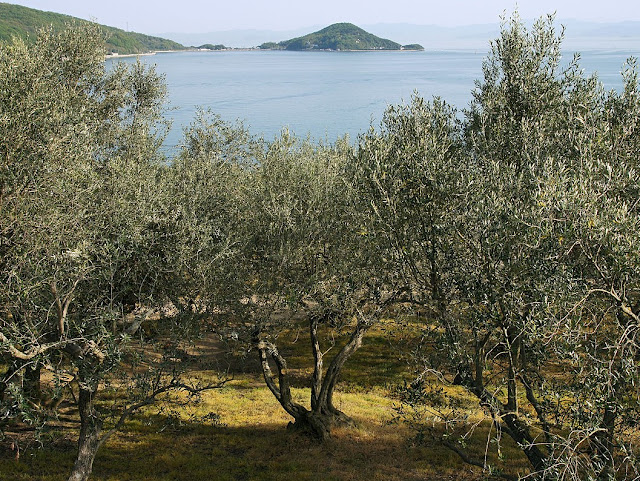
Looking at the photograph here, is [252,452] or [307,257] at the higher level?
[307,257]

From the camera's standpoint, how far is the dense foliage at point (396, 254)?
32.3ft

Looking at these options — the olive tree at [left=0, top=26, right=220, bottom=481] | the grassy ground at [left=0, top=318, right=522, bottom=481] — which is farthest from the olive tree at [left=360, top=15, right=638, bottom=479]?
the olive tree at [left=0, top=26, right=220, bottom=481]

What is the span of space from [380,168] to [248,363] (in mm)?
18200

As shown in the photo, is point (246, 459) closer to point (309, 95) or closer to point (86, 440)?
point (86, 440)

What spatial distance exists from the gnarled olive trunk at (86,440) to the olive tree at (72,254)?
26mm

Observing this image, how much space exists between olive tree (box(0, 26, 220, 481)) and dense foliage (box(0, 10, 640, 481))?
3.0 inches

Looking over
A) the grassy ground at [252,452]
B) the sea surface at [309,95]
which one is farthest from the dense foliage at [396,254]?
the sea surface at [309,95]

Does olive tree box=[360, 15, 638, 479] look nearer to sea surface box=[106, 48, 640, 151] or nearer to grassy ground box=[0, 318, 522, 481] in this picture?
grassy ground box=[0, 318, 522, 481]

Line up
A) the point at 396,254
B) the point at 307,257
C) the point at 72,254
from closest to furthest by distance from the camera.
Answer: the point at 72,254 → the point at 396,254 → the point at 307,257

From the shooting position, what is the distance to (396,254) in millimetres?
12531

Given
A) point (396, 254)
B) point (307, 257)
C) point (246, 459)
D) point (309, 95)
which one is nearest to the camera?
point (396, 254)

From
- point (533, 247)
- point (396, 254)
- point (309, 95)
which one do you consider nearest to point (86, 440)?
point (396, 254)

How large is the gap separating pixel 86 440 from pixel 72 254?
589 cm

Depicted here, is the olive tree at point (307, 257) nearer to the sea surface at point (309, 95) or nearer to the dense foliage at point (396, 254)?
the dense foliage at point (396, 254)
